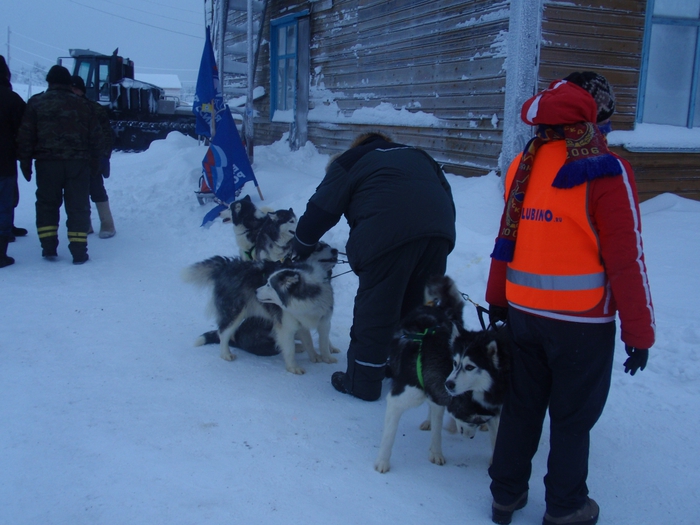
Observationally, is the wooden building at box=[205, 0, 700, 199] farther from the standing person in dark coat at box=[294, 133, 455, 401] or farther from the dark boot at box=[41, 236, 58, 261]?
the dark boot at box=[41, 236, 58, 261]

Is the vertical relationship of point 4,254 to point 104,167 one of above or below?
below

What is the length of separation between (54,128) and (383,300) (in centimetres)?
513

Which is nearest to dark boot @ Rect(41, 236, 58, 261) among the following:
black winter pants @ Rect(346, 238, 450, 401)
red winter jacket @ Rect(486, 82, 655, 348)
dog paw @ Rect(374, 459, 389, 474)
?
black winter pants @ Rect(346, 238, 450, 401)

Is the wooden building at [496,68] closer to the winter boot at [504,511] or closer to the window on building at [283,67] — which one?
the window on building at [283,67]

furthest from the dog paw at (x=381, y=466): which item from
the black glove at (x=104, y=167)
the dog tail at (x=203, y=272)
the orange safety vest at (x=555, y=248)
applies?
the black glove at (x=104, y=167)

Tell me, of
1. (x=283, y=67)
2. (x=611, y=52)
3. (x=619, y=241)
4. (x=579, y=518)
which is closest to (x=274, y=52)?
(x=283, y=67)

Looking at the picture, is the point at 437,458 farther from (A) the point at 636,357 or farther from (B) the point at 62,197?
Result: (B) the point at 62,197

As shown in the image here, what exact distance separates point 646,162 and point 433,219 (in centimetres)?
472

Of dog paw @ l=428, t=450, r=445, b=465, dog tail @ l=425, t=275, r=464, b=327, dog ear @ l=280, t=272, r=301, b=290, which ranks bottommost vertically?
dog paw @ l=428, t=450, r=445, b=465

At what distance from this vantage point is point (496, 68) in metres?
6.55

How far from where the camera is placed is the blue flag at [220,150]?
8836 millimetres

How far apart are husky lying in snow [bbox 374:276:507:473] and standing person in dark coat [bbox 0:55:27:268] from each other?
5539 millimetres

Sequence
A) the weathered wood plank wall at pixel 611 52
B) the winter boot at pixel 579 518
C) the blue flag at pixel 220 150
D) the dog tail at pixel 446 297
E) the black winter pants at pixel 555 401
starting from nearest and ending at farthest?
the black winter pants at pixel 555 401, the winter boot at pixel 579 518, the dog tail at pixel 446 297, the weathered wood plank wall at pixel 611 52, the blue flag at pixel 220 150

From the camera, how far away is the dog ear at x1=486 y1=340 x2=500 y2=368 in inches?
98.0
